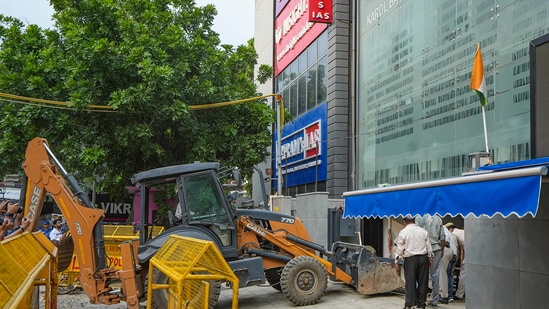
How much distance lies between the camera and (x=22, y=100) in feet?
61.0

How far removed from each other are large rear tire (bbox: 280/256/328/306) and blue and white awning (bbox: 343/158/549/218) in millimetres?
2820

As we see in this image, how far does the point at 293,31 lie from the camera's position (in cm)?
2836

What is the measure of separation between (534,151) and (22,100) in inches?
598

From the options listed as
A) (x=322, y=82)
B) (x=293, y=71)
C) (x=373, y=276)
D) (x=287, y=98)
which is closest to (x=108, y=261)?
(x=373, y=276)

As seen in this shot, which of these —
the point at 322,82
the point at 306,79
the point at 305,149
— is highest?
the point at 306,79

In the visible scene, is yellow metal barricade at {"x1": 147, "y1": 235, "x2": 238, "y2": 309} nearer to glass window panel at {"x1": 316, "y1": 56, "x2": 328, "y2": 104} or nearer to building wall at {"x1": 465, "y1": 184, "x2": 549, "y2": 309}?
building wall at {"x1": 465, "y1": 184, "x2": 549, "y2": 309}

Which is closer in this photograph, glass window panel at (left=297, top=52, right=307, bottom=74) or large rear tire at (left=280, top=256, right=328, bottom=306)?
large rear tire at (left=280, top=256, right=328, bottom=306)

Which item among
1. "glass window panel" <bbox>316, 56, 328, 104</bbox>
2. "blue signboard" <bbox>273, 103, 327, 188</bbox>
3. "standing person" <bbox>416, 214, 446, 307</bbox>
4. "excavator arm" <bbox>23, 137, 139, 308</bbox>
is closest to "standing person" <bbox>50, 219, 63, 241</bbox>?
"excavator arm" <bbox>23, 137, 139, 308</bbox>

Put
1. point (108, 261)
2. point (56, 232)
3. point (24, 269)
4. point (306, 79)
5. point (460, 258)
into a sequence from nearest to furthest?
point (24, 269)
point (460, 258)
point (108, 261)
point (56, 232)
point (306, 79)

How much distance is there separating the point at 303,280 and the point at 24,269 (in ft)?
20.8

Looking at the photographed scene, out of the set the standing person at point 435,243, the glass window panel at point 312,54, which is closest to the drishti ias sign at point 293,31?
the glass window panel at point 312,54

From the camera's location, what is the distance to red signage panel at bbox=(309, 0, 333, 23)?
22.8 metres

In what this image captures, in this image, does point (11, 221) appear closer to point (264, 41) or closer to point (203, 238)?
point (203, 238)

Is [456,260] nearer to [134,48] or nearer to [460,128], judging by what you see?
[460,128]
